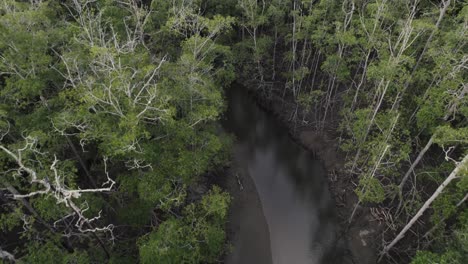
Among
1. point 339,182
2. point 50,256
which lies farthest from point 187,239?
point 339,182

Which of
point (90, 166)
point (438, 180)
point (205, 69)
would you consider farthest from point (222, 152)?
point (438, 180)

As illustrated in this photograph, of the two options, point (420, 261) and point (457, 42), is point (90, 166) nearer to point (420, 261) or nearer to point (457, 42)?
point (420, 261)

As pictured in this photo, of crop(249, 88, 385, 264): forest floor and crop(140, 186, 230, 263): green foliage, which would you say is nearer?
crop(140, 186, 230, 263): green foliage

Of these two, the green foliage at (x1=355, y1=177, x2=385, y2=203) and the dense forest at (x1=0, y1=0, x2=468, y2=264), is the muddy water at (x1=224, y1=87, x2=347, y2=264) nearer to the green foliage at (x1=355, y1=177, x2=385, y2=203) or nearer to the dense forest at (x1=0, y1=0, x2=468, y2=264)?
the dense forest at (x1=0, y1=0, x2=468, y2=264)

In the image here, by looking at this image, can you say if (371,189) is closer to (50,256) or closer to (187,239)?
(187,239)

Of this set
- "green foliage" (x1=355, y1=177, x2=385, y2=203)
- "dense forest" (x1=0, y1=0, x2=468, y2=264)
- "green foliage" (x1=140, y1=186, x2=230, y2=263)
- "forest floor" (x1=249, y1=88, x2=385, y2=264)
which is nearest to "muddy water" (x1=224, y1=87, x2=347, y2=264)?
"forest floor" (x1=249, y1=88, x2=385, y2=264)

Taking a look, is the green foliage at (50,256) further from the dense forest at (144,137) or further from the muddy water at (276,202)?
the muddy water at (276,202)
